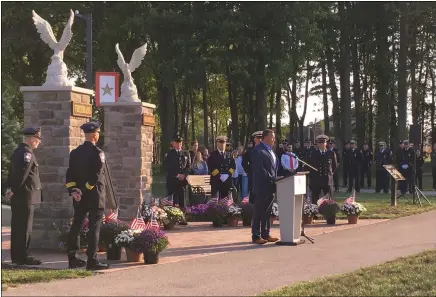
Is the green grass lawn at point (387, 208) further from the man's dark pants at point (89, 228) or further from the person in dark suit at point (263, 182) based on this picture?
the man's dark pants at point (89, 228)

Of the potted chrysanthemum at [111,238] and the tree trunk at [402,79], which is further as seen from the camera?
the tree trunk at [402,79]

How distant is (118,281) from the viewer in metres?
8.11

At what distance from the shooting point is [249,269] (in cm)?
900

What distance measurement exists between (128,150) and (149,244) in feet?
19.4

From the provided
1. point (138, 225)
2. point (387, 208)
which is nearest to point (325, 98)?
point (387, 208)

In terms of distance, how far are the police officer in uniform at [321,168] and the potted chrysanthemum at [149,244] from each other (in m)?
6.96

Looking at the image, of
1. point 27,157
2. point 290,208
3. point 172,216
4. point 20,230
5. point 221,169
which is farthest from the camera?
point 221,169

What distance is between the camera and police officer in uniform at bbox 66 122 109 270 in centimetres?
910

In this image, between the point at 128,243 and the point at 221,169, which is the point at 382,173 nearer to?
the point at 221,169

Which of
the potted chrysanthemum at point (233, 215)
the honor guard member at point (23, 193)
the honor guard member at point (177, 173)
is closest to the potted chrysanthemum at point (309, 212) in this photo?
the potted chrysanthemum at point (233, 215)

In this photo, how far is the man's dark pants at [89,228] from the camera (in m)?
9.02

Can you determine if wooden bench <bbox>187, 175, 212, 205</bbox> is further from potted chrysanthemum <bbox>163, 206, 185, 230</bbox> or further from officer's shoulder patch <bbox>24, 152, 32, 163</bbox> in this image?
officer's shoulder patch <bbox>24, 152, 32, 163</bbox>

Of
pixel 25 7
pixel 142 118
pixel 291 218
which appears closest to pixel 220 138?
pixel 142 118

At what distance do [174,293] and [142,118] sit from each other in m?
7.87
